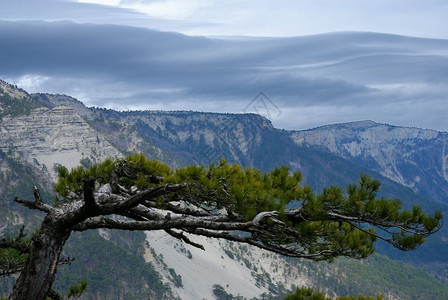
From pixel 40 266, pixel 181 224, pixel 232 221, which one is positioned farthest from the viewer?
pixel 232 221

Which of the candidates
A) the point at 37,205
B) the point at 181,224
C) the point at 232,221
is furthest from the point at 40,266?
the point at 232,221

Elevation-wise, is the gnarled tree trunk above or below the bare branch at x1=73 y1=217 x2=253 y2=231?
below

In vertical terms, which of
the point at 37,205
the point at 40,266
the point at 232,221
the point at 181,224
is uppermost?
the point at 37,205

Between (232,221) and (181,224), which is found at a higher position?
(181,224)

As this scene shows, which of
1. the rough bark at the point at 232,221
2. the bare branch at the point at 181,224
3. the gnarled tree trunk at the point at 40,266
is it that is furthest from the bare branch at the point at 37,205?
the bare branch at the point at 181,224

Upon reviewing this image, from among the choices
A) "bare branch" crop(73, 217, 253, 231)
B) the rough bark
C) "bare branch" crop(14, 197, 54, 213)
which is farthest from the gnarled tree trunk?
"bare branch" crop(73, 217, 253, 231)

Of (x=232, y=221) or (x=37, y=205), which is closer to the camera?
(x=37, y=205)

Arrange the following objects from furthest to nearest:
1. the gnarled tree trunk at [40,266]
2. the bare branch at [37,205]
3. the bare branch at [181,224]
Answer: the bare branch at [37,205], the bare branch at [181,224], the gnarled tree trunk at [40,266]

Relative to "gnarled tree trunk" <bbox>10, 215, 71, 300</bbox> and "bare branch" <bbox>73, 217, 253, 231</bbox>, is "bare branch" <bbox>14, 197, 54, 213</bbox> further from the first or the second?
"bare branch" <bbox>73, 217, 253, 231</bbox>

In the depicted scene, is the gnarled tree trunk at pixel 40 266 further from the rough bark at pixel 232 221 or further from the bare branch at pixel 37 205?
the bare branch at pixel 37 205

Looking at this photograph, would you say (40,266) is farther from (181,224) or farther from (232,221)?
(232,221)

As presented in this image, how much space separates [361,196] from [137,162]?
18.9 ft

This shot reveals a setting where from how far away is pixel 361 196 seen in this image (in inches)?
481

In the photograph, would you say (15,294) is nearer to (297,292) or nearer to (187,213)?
(187,213)
